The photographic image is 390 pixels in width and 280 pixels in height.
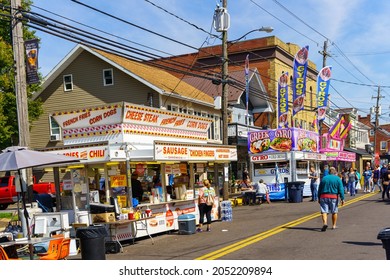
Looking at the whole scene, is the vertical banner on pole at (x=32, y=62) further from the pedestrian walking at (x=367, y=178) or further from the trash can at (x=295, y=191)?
the pedestrian walking at (x=367, y=178)

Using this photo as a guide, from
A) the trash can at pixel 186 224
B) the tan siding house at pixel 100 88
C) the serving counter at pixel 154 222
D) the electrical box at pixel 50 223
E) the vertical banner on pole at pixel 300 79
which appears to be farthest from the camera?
the vertical banner on pole at pixel 300 79

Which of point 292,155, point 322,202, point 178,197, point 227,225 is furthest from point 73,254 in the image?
point 292,155

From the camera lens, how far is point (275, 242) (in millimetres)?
10930

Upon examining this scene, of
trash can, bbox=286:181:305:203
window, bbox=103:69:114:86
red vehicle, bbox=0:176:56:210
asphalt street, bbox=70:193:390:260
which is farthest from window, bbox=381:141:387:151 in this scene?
asphalt street, bbox=70:193:390:260

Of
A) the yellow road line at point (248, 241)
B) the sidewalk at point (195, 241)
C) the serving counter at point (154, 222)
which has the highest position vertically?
the serving counter at point (154, 222)

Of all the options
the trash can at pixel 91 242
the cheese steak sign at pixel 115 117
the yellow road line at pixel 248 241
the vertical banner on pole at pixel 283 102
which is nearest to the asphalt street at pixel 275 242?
the yellow road line at pixel 248 241

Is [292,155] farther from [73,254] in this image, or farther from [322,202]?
[73,254]

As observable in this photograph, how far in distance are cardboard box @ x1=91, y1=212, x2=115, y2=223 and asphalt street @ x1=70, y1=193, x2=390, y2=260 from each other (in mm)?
875

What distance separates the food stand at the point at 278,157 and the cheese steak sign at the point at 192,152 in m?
8.08

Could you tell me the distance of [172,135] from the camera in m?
15.9

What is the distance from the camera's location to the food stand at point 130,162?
12.5 meters

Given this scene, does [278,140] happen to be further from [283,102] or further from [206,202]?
[206,202]

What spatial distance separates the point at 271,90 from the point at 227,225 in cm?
2489

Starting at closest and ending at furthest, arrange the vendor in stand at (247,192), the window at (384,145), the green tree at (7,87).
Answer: the vendor in stand at (247,192) < the green tree at (7,87) < the window at (384,145)
